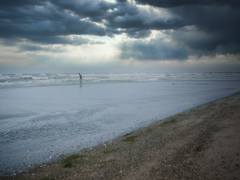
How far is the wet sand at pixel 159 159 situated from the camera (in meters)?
4.87

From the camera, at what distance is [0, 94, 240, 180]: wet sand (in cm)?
487

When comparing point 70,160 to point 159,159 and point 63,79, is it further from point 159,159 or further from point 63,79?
point 63,79

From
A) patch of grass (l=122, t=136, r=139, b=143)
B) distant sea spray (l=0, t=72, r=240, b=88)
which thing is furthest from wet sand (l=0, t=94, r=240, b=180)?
distant sea spray (l=0, t=72, r=240, b=88)

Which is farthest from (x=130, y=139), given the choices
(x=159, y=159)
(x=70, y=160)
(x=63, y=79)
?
(x=63, y=79)

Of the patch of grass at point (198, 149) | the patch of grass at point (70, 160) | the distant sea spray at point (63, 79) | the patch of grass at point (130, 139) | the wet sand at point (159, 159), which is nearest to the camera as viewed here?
the wet sand at point (159, 159)

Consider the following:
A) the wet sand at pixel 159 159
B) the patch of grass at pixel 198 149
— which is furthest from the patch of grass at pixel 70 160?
the patch of grass at pixel 198 149

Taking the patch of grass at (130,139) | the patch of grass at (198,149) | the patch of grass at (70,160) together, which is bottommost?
the patch of grass at (70,160)

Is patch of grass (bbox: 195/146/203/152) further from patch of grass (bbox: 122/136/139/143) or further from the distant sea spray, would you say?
the distant sea spray

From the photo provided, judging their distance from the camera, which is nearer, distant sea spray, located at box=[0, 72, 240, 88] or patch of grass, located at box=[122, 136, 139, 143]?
patch of grass, located at box=[122, 136, 139, 143]

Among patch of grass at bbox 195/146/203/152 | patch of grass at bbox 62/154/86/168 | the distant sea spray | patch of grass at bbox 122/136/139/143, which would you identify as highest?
the distant sea spray

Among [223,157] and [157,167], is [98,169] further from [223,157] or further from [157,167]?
[223,157]

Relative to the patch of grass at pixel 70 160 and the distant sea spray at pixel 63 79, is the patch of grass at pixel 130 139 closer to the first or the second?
the patch of grass at pixel 70 160

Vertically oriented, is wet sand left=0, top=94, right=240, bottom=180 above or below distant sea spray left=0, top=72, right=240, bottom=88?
below

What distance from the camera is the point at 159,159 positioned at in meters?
5.66
